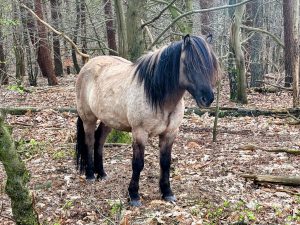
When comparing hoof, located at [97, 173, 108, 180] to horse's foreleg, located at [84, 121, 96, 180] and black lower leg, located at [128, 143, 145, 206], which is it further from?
black lower leg, located at [128, 143, 145, 206]

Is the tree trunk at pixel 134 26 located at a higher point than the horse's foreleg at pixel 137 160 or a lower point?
higher

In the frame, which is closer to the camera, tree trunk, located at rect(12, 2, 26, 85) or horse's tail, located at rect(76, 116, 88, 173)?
horse's tail, located at rect(76, 116, 88, 173)

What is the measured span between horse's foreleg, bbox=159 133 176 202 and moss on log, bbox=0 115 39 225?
6.62ft

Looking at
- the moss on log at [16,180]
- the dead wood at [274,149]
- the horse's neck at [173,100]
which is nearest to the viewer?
the moss on log at [16,180]

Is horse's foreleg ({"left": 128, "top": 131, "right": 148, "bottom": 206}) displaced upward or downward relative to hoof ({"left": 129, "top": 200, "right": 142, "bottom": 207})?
upward

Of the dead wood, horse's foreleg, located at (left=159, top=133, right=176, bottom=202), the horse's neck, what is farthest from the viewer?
the dead wood

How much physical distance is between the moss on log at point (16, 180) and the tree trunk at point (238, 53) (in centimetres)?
922

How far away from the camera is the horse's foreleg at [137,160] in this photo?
16.2 ft

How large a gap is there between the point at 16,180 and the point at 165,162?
2235 millimetres

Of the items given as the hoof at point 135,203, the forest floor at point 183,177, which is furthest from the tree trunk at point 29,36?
the hoof at point 135,203

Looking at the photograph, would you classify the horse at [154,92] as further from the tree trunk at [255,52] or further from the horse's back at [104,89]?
the tree trunk at [255,52]

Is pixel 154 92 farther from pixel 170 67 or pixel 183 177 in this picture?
pixel 183 177

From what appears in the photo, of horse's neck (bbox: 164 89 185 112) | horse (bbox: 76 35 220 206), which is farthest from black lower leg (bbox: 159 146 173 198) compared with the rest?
horse's neck (bbox: 164 89 185 112)

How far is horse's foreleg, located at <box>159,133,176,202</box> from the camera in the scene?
5.09 meters
